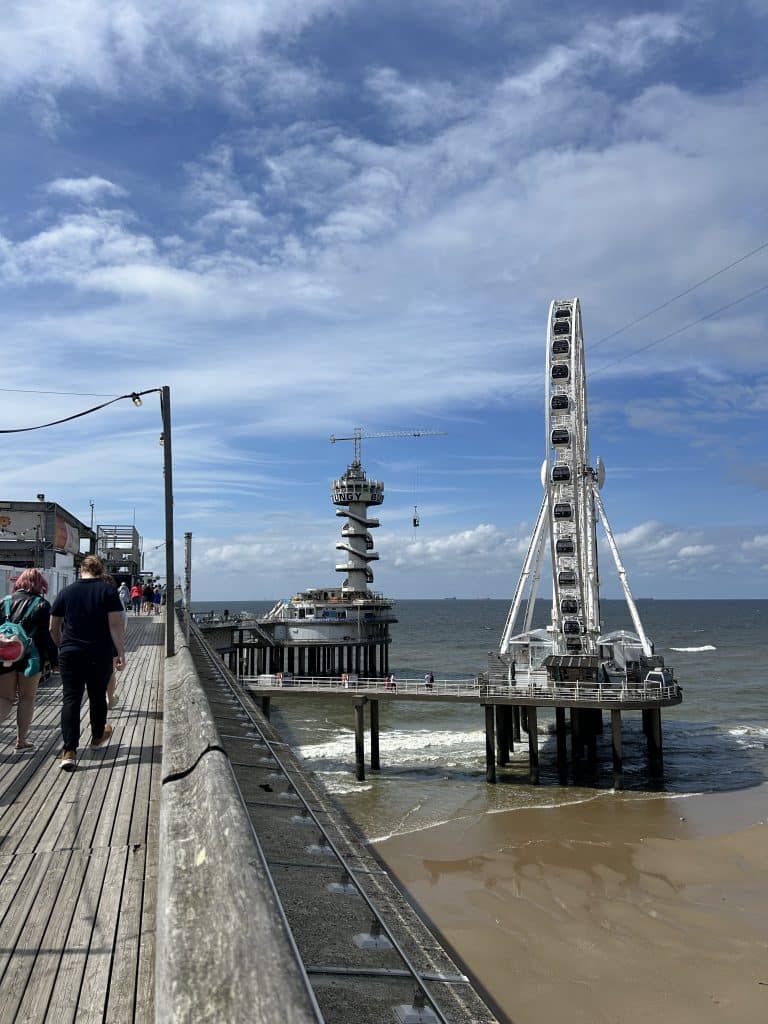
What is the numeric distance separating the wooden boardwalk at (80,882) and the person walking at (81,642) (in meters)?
0.48

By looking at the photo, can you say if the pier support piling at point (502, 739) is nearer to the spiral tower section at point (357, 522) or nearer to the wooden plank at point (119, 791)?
the wooden plank at point (119, 791)

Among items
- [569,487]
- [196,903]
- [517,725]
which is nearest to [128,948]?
[196,903]

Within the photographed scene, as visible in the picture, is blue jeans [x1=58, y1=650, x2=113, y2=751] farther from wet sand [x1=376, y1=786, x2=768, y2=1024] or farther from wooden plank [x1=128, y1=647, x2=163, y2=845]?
wet sand [x1=376, y1=786, x2=768, y2=1024]

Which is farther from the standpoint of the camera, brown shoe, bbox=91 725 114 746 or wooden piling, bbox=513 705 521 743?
wooden piling, bbox=513 705 521 743

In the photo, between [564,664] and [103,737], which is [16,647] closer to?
[103,737]

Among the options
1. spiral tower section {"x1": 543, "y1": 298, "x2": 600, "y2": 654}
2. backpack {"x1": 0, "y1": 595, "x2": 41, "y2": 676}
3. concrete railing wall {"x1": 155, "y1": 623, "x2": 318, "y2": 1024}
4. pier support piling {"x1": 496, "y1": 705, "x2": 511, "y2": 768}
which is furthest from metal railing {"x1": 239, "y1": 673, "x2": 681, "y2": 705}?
concrete railing wall {"x1": 155, "y1": 623, "x2": 318, "y2": 1024}

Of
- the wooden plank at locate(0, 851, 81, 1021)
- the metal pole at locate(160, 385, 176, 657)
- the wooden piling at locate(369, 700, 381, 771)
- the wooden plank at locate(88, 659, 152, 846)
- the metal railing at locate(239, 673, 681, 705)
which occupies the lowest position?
the wooden piling at locate(369, 700, 381, 771)

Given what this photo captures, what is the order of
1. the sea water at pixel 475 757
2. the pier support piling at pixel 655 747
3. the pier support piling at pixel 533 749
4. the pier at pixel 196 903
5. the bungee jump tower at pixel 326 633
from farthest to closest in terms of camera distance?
the bungee jump tower at pixel 326 633 → the pier support piling at pixel 655 747 → the pier support piling at pixel 533 749 → the sea water at pixel 475 757 → the pier at pixel 196 903

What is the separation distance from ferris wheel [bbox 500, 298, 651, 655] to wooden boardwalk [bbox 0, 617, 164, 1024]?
2934 centimetres

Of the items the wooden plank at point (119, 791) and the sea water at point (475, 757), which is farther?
the sea water at point (475, 757)

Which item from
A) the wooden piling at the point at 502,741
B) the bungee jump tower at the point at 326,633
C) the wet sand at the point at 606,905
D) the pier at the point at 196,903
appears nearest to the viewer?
the pier at the point at 196,903

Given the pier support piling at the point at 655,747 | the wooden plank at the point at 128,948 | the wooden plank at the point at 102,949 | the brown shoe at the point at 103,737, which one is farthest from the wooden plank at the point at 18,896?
the pier support piling at the point at 655,747

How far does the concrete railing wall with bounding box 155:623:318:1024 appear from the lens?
1916 mm

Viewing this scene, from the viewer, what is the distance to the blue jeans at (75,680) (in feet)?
22.9
